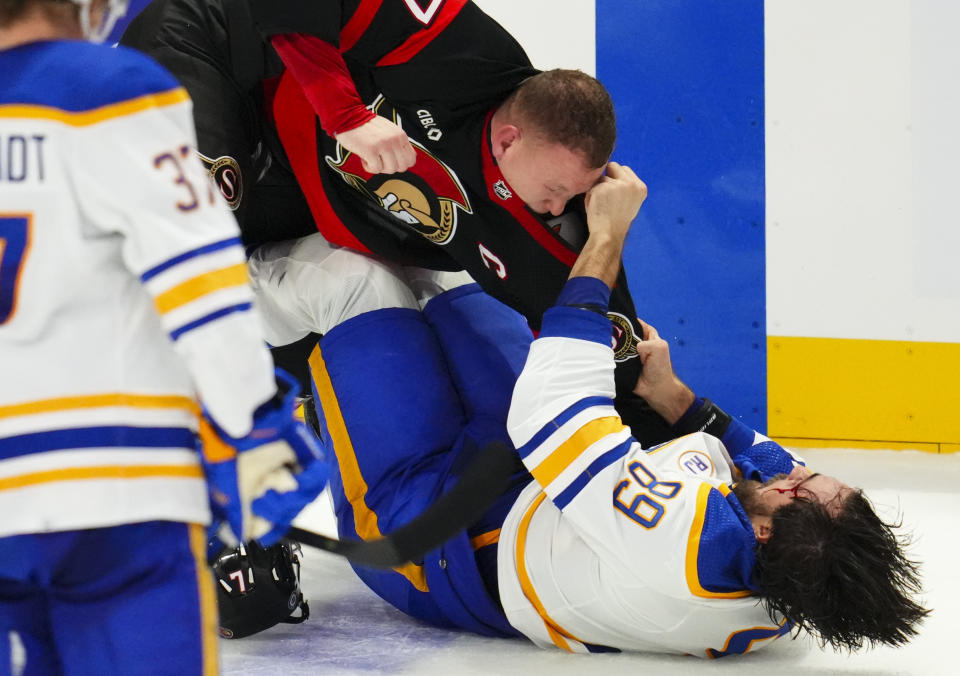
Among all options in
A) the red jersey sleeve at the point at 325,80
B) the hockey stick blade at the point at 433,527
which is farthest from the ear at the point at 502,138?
the hockey stick blade at the point at 433,527

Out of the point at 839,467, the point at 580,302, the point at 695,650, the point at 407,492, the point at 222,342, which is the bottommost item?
the point at 839,467

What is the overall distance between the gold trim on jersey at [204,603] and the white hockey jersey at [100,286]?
1.4 inches

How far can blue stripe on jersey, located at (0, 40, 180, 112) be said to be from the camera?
932 millimetres

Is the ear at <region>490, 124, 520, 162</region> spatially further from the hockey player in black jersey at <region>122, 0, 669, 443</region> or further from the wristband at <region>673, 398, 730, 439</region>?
the wristband at <region>673, 398, 730, 439</region>

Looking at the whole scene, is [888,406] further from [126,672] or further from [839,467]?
[126,672]

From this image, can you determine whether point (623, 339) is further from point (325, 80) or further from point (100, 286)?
point (100, 286)

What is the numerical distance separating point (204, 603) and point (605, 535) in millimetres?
801

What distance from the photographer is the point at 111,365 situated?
0.97 metres

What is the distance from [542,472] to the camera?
171cm

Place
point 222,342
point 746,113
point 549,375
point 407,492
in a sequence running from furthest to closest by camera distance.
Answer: point 746,113
point 407,492
point 549,375
point 222,342

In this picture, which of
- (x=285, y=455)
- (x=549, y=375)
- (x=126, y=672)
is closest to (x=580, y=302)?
(x=549, y=375)

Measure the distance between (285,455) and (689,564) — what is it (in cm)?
80

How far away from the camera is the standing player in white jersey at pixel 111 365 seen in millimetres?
931

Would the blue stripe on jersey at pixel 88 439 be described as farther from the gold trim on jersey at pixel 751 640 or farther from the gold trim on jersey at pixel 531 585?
the gold trim on jersey at pixel 751 640
